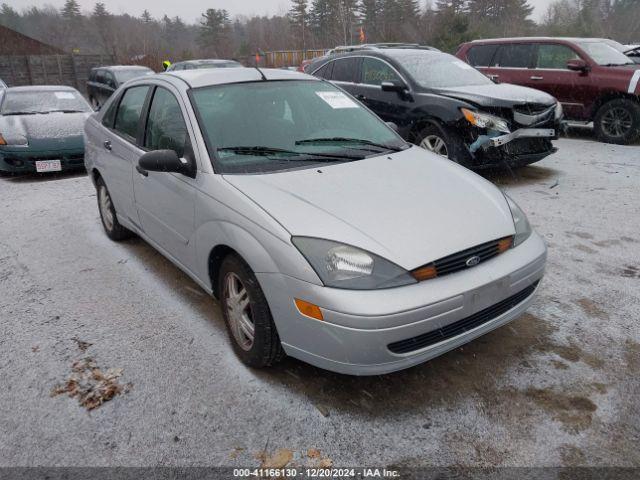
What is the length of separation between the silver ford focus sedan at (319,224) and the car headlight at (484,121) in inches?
102

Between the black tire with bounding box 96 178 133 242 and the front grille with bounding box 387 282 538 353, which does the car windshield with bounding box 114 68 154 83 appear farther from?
the front grille with bounding box 387 282 538 353

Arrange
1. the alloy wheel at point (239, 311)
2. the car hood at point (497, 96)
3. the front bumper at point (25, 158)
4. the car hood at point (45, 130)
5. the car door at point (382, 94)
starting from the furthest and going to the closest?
the car hood at point (45, 130)
the front bumper at point (25, 158)
the car door at point (382, 94)
the car hood at point (497, 96)
the alloy wheel at point (239, 311)

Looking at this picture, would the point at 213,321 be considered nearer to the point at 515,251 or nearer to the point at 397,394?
the point at 397,394

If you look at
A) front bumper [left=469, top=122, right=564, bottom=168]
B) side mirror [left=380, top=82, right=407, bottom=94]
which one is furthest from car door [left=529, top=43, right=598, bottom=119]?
side mirror [left=380, top=82, right=407, bottom=94]

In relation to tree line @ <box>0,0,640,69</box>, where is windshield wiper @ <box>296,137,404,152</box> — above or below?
below

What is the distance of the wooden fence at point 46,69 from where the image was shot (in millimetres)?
24375

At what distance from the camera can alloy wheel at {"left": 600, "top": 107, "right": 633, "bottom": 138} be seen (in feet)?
27.3

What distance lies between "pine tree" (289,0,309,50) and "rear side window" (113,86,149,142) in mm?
56215

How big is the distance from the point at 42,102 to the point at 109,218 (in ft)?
16.9

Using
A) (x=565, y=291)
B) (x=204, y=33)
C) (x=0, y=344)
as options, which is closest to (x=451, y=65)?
(x=565, y=291)

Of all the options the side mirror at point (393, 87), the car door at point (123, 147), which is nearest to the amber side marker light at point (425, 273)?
the car door at point (123, 147)

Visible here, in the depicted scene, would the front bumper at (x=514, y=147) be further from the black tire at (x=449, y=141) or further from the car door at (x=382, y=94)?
the car door at (x=382, y=94)

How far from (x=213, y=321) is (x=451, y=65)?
552 centimetres

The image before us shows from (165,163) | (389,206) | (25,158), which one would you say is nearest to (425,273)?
(389,206)
